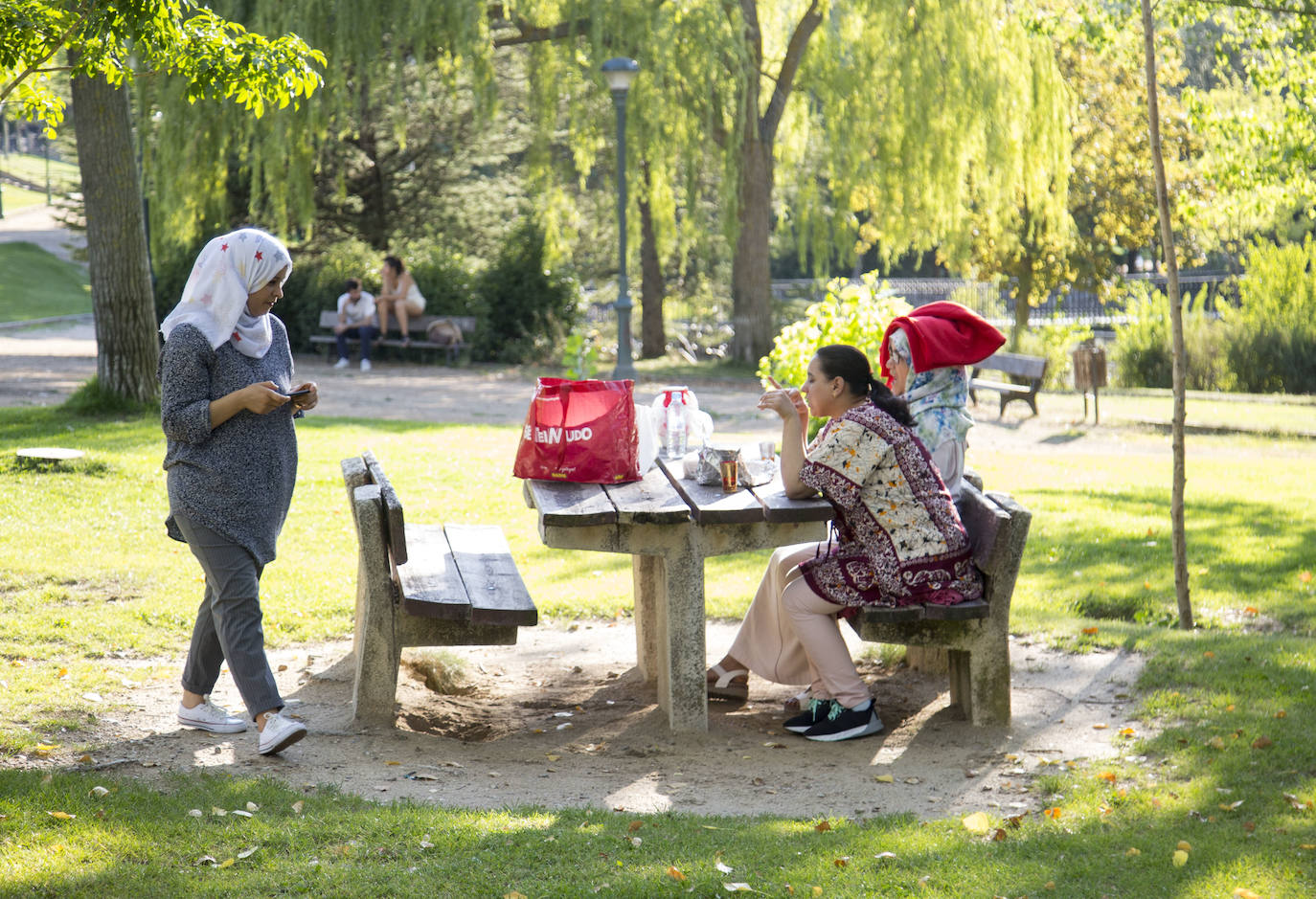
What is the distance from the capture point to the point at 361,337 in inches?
763

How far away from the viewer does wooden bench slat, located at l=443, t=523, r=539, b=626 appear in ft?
14.9

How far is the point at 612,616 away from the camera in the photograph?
6863 millimetres

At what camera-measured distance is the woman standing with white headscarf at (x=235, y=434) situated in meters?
4.24

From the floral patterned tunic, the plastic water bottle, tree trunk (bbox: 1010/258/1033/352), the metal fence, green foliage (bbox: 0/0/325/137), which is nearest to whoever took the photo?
the floral patterned tunic

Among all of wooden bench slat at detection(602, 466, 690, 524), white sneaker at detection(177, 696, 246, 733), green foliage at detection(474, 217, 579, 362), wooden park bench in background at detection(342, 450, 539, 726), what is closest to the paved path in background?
green foliage at detection(474, 217, 579, 362)

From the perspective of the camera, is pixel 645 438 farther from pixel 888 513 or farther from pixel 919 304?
pixel 919 304

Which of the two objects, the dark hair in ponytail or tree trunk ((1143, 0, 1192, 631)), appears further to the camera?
tree trunk ((1143, 0, 1192, 631))

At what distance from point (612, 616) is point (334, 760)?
101 inches

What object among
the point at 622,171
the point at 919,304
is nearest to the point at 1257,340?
the point at 919,304

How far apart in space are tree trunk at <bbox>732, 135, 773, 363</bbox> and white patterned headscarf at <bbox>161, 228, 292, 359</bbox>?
631 inches

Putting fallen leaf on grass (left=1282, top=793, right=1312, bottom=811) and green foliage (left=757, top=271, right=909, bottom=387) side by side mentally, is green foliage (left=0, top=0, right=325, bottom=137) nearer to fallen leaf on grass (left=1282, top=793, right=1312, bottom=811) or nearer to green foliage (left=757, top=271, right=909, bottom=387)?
green foliage (left=757, top=271, right=909, bottom=387)

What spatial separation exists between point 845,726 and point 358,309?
16034mm

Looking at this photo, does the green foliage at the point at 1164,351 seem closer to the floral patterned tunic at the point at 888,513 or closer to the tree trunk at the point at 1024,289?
the tree trunk at the point at 1024,289

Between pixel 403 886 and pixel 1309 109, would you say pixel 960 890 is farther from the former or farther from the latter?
pixel 1309 109
